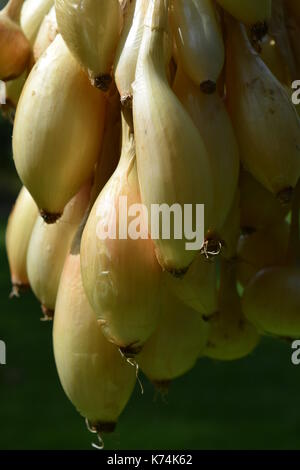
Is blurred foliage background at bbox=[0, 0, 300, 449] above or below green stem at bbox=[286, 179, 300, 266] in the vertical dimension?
below

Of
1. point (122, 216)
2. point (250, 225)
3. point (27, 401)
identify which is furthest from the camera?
point (27, 401)

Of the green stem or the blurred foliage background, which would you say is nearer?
the green stem

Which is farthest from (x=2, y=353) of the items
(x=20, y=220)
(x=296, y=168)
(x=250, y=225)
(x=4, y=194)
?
(x=4, y=194)

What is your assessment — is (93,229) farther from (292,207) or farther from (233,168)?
(292,207)

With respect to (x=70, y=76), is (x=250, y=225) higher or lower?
lower

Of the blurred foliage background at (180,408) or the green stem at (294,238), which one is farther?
the blurred foliage background at (180,408)

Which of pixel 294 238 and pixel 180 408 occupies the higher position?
pixel 294 238

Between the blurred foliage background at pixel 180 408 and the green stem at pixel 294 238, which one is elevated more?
the green stem at pixel 294 238

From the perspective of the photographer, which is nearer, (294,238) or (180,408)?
(294,238)
